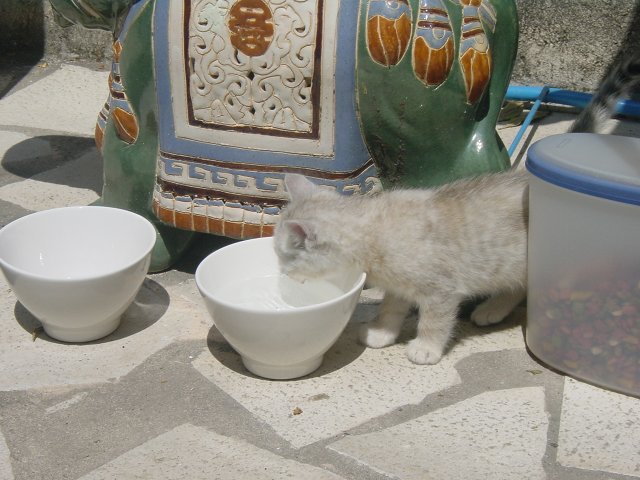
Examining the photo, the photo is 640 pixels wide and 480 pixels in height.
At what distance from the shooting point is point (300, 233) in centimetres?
238

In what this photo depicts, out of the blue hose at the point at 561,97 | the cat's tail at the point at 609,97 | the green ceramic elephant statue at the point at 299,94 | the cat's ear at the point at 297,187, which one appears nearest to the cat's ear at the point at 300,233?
the cat's ear at the point at 297,187

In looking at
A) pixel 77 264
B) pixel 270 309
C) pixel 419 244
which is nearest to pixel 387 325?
pixel 419 244

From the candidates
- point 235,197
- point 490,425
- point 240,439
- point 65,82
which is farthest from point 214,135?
point 65,82

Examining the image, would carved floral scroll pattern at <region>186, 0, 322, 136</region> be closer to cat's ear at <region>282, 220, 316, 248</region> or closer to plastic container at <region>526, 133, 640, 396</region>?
cat's ear at <region>282, 220, 316, 248</region>

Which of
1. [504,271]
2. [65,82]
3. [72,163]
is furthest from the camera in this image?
[65,82]

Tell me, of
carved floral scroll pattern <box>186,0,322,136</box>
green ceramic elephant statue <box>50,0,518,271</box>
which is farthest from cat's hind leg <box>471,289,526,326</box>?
carved floral scroll pattern <box>186,0,322,136</box>

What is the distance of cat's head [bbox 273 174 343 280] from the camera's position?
7.86 ft

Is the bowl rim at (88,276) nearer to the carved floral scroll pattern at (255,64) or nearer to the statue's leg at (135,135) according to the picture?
the statue's leg at (135,135)

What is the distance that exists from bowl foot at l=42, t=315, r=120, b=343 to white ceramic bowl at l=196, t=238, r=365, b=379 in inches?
14.9

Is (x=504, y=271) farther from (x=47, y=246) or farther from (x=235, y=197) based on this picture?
(x=47, y=246)

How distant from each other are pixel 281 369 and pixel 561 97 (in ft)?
8.37

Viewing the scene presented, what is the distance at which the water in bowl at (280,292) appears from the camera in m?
2.61

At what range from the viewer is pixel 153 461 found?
2.08 m

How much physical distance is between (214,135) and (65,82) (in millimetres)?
2497
